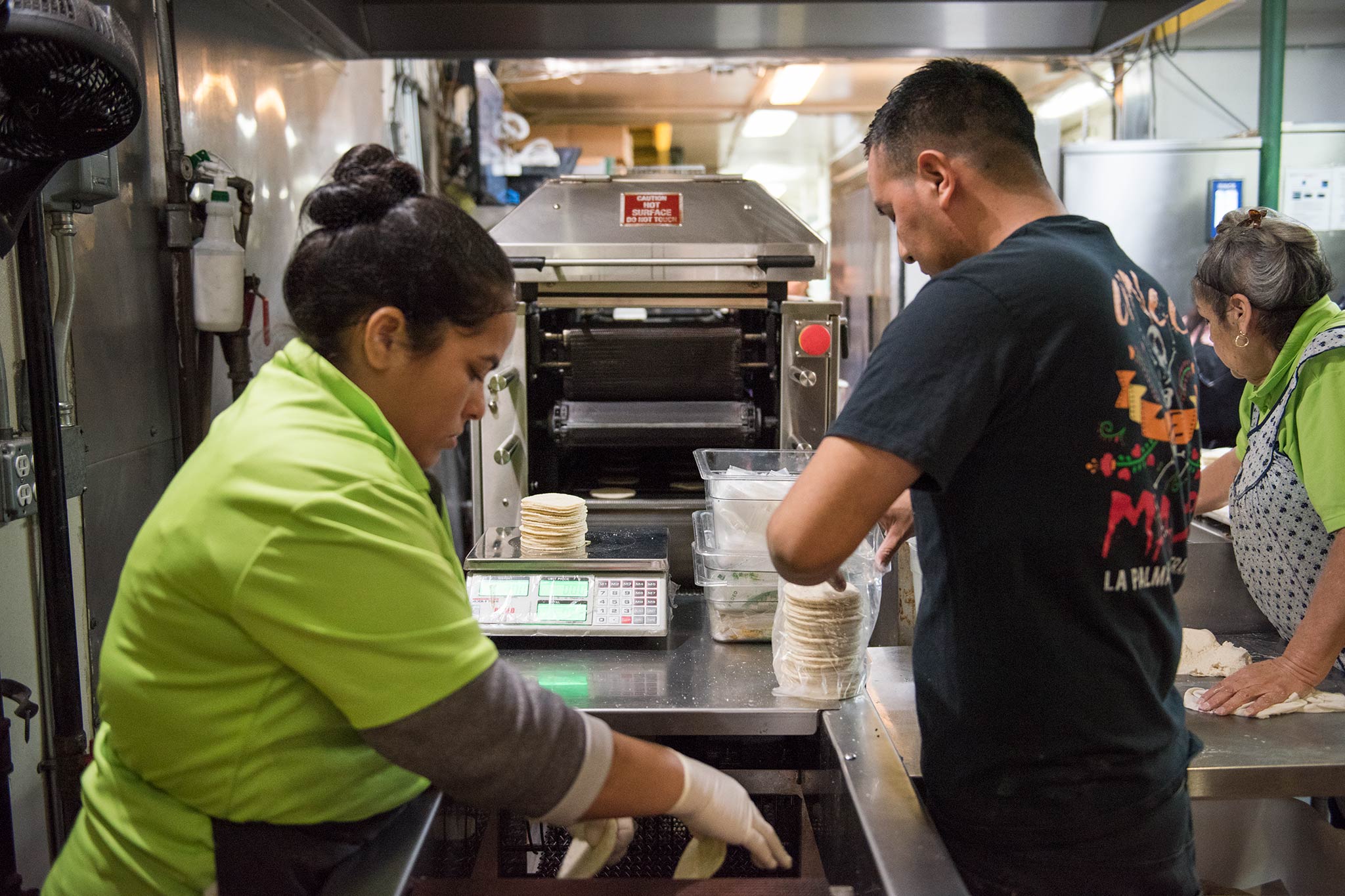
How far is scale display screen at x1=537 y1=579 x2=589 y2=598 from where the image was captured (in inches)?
75.7

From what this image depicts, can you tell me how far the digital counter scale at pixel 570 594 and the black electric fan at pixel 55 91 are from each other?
944mm

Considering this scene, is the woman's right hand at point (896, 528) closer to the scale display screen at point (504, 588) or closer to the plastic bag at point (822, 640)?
the plastic bag at point (822, 640)

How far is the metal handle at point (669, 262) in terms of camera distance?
2297 millimetres

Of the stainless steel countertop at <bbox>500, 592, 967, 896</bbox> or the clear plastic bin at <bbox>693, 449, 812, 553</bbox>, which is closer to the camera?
the stainless steel countertop at <bbox>500, 592, 967, 896</bbox>

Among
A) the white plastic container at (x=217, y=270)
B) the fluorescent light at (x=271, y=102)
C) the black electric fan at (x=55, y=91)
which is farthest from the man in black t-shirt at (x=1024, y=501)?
the fluorescent light at (x=271, y=102)

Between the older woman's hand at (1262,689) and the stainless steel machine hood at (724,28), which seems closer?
the older woman's hand at (1262,689)

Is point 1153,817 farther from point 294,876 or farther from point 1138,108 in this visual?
point 1138,108

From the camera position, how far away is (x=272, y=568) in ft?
2.90

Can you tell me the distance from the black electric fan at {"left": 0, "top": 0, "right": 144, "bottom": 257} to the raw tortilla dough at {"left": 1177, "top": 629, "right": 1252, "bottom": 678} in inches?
77.0

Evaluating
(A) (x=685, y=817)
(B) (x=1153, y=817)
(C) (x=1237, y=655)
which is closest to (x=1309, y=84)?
(C) (x=1237, y=655)

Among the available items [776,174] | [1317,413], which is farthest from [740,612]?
[776,174]

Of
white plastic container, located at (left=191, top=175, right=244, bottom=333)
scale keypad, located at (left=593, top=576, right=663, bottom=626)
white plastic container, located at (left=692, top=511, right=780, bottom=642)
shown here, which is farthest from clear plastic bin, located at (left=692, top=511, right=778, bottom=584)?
white plastic container, located at (left=191, top=175, right=244, bottom=333)

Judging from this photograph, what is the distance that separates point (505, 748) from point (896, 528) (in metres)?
0.92

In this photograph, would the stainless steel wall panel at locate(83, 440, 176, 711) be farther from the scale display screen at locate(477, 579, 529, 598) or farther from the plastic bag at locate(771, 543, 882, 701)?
the plastic bag at locate(771, 543, 882, 701)
